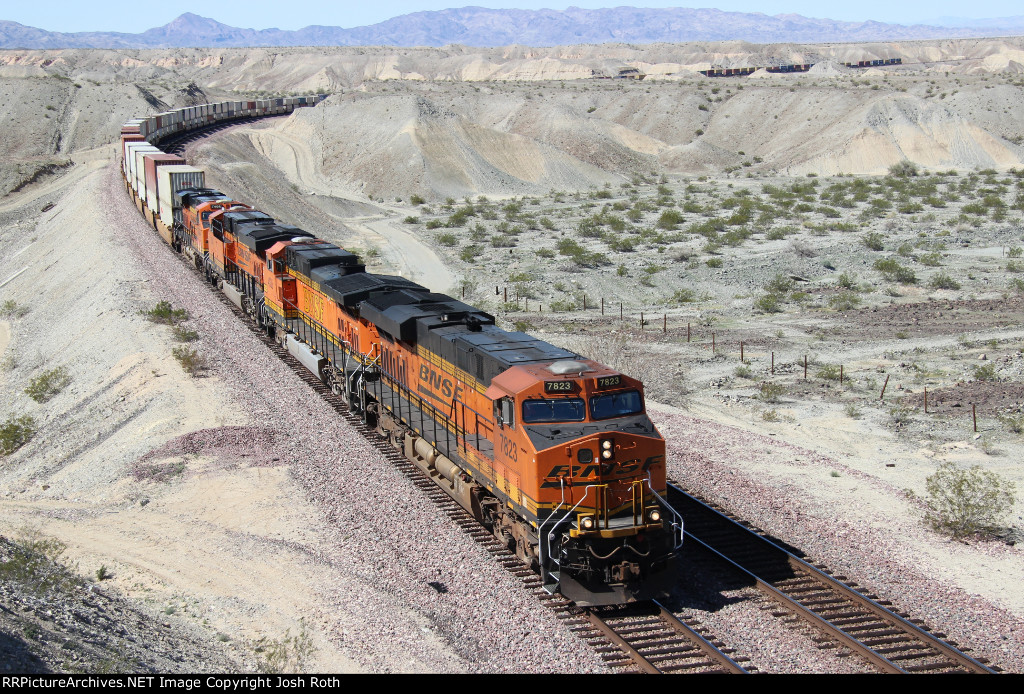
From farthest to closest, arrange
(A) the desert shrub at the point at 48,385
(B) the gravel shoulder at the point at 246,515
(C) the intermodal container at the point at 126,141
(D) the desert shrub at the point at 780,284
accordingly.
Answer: (C) the intermodal container at the point at 126,141 → (D) the desert shrub at the point at 780,284 → (A) the desert shrub at the point at 48,385 → (B) the gravel shoulder at the point at 246,515

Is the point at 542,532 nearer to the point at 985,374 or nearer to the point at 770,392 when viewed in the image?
the point at 770,392

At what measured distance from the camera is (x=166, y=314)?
108ft

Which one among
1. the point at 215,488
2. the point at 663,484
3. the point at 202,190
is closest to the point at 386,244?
the point at 202,190

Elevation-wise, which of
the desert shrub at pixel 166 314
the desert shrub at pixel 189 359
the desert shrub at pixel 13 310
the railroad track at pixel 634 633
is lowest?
the desert shrub at pixel 13 310

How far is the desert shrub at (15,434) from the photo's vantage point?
2614 centimetres

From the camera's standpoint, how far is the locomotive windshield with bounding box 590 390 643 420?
48.1ft

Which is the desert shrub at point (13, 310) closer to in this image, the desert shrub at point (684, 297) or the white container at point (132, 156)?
the white container at point (132, 156)

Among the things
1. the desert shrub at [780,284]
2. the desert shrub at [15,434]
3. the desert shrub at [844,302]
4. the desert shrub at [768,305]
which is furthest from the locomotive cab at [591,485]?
the desert shrub at [780,284]

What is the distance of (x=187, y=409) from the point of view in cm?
2466

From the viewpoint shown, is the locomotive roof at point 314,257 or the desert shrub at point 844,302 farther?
the desert shrub at point 844,302

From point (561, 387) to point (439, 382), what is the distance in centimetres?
492

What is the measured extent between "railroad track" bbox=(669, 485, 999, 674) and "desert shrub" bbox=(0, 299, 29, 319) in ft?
121

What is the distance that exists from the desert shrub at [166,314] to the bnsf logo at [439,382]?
16.4 m

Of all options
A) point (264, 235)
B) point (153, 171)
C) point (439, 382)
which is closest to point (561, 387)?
point (439, 382)
